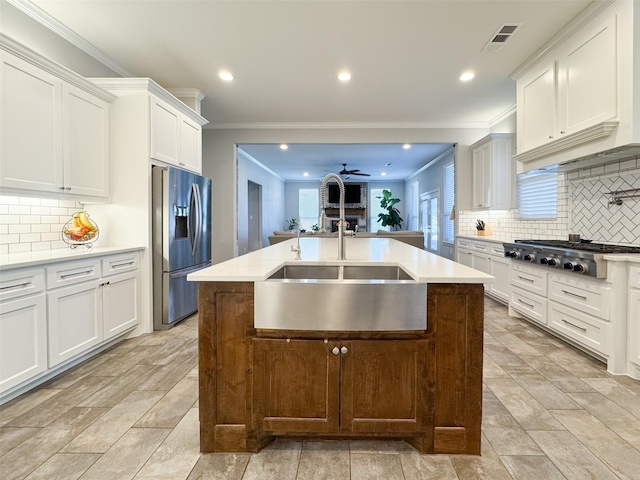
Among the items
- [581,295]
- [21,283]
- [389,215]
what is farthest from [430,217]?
[21,283]

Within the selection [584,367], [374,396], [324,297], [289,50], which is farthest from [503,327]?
[289,50]

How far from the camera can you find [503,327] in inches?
144

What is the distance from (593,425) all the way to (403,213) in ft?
36.7

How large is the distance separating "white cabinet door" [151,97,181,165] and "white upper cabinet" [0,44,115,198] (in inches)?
15.8

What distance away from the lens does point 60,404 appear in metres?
2.09

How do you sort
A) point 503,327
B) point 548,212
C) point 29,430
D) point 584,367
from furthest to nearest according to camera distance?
point 548,212 < point 503,327 < point 584,367 < point 29,430

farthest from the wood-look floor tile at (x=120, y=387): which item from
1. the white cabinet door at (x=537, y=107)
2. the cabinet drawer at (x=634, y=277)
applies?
the white cabinet door at (x=537, y=107)

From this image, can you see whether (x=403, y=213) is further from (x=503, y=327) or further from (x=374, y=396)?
(x=374, y=396)

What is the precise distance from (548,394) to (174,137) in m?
4.09

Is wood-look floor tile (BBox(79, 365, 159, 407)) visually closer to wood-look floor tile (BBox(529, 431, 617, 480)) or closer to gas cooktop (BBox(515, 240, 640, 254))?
wood-look floor tile (BBox(529, 431, 617, 480))

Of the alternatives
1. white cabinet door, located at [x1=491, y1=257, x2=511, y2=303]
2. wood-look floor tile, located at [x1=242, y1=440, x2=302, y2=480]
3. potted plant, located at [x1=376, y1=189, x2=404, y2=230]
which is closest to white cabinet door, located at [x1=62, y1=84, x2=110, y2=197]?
wood-look floor tile, located at [x1=242, y1=440, x2=302, y2=480]

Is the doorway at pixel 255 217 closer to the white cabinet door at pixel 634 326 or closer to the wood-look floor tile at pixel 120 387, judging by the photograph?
the wood-look floor tile at pixel 120 387

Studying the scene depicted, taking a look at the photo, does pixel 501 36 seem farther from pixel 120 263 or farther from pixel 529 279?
pixel 120 263

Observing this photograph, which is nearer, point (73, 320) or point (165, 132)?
point (73, 320)
